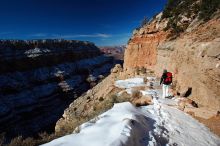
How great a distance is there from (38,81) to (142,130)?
54.4m

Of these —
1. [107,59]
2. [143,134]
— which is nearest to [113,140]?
[143,134]

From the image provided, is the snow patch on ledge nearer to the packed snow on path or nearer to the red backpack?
the packed snow on path

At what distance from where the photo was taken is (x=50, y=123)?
144ft

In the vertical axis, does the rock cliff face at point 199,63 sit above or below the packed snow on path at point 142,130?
above

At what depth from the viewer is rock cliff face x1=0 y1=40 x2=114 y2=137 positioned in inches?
1698

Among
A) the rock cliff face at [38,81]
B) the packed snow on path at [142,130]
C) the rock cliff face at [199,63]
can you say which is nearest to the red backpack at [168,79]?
the rock cliff face at [199,63]

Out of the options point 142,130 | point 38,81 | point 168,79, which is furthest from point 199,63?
point 38,81

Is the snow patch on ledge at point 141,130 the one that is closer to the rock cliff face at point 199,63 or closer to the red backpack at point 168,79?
the rock cliff face at point 199,63

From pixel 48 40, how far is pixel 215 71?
6901 cm

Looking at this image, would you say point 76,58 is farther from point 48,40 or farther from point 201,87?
point 201,87

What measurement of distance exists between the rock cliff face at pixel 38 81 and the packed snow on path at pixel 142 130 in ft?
105

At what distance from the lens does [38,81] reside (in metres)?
58.7

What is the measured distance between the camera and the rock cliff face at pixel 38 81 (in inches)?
1698

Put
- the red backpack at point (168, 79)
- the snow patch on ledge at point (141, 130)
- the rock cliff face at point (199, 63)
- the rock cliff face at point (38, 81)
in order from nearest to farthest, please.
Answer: the snow patch on ledge at point (141, 130) < the rock cliff face at point (199, 63) < the red backpack at point (168, 79) < the rock cliff face at point (38, 81)
